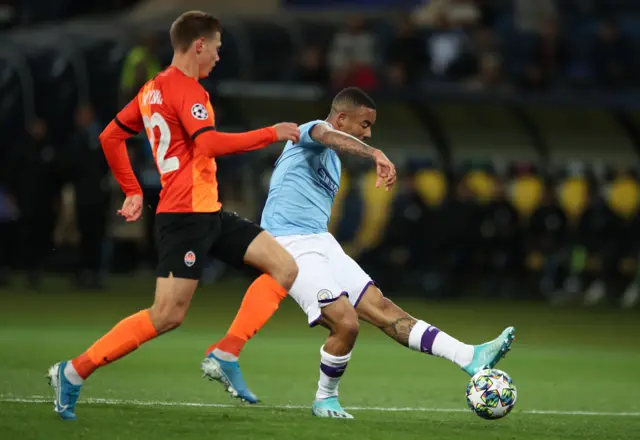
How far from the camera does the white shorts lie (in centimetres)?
824

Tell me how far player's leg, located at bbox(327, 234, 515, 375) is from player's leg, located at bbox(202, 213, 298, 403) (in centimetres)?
43

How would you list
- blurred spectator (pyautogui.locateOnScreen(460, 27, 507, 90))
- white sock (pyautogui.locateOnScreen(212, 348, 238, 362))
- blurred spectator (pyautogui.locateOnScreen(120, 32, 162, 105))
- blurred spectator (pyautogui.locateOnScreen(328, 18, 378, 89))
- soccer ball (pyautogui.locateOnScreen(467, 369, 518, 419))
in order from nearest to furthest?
soccer ball (pyautogui.locateOnScreen(467, 369, 518, 419)) < white sock (pyautogui.locateOnScreen(212, 348, 238, 362)) < blurred spectator (pyautogui.locateOnScreen(120, 32, 162, 105)) < blurred spectator (pyautogui.locateOnScreen(328, 18, 378, 89)) < blurred spectator (pyautogui.locateOnScreen(460, 27, 507, 90))

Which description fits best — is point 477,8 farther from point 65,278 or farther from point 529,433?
point 529,433

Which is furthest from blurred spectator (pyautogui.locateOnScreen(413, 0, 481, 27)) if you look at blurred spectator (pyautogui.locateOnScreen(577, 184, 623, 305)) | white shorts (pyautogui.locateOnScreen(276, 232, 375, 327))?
white shorts (pyautogui.locateOnScreen(276, 232, 375, 327))

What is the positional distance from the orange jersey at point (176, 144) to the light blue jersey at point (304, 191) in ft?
2.74

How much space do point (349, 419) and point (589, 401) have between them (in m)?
2.60

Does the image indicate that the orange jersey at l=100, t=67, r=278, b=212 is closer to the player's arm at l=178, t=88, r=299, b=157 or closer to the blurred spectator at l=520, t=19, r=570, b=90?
the player's arm at l=178, t=88, r=299, b=157

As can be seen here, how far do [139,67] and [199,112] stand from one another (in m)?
10.2

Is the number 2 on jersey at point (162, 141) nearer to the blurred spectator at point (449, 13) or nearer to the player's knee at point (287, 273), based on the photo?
the player's knee at point (287, 273)

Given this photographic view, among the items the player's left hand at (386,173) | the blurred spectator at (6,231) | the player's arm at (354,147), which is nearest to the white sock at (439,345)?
the player's arm at (354,147)

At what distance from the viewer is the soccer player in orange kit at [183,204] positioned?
7.55 metres

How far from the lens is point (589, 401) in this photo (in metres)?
9.90

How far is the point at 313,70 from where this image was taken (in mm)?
20328

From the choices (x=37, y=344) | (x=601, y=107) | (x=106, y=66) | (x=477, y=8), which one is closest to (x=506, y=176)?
(x=601, y=107)
